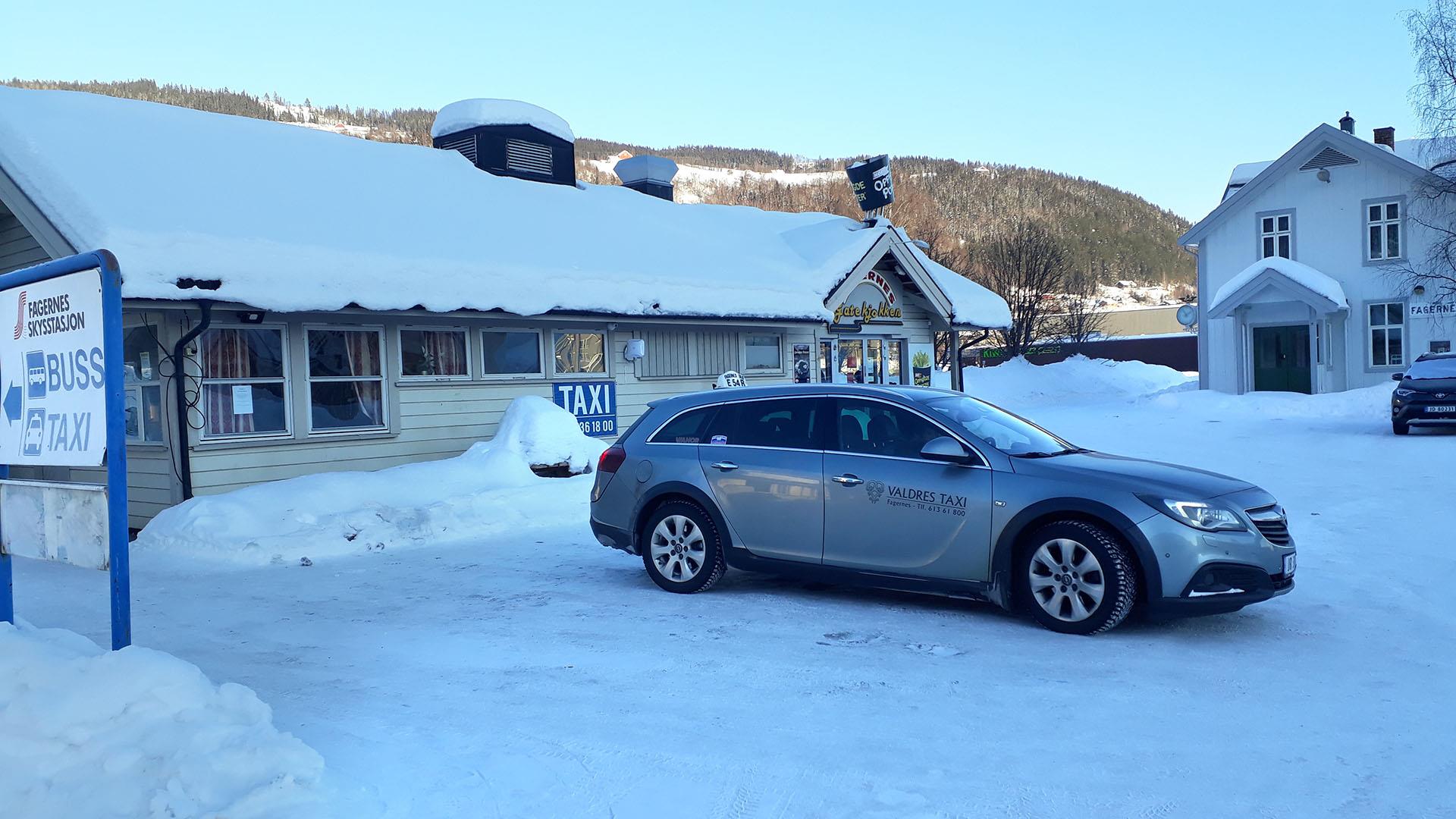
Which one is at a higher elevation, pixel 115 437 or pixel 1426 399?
pixel 115 437

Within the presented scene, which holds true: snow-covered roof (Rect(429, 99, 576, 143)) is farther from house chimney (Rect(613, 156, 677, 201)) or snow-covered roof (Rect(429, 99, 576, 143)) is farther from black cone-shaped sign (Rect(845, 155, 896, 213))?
black cone-shaped sign (Rect(845, 155, 896, 213))

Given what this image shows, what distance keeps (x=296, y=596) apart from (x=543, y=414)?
6188 mm

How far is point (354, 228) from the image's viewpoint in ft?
45.1

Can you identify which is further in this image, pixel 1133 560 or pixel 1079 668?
pixel 1133 560

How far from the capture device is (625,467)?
8594 mm

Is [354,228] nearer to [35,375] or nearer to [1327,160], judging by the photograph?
[35,375]

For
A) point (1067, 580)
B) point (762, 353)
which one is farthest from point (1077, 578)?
point (762, 353)

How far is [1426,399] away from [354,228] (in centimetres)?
1876

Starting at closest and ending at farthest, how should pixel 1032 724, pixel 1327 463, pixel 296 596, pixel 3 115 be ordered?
pixel 1032 724, pixel 296 596, pixel 3 115, pixel 1327 463

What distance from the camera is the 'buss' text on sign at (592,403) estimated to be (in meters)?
16.2

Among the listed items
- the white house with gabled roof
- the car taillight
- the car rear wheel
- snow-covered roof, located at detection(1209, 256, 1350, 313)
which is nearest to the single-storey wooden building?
the car taillight

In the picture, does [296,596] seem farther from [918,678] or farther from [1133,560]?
[1133,560]

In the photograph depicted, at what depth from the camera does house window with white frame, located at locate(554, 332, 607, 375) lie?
16312mm

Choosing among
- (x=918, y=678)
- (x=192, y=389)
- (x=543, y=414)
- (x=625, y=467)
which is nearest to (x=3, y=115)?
(x=192, y=389)
